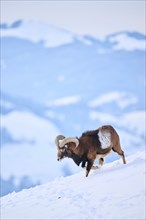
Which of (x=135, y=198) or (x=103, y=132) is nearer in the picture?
(x=135, y=198)

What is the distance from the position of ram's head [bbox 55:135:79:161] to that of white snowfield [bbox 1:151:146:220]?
3.59 ft

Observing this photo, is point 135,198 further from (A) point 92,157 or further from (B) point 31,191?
(B) point 31,191

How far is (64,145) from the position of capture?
18562 mm

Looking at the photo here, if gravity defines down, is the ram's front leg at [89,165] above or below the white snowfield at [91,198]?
above

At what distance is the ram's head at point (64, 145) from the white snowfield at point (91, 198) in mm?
1093

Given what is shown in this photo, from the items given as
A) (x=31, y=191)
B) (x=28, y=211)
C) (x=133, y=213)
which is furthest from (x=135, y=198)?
(x=31, y=191)

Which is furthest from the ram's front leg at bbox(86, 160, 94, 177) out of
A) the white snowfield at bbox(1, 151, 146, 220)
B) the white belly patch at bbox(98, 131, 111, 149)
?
the white belly patch at bbox(98, 131, 111, 149)

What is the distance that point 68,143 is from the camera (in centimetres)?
1864

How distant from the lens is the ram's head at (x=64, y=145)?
18.5 metres

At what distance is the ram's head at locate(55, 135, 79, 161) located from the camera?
60.6ft

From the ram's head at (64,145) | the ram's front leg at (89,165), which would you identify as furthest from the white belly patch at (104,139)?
the ram's head at (64,145)

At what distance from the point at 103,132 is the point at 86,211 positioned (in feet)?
15.6

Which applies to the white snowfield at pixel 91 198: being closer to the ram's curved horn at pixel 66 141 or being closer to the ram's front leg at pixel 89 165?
the ram's front leg at pixel 89 165

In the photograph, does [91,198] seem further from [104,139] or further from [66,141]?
[104,139]
